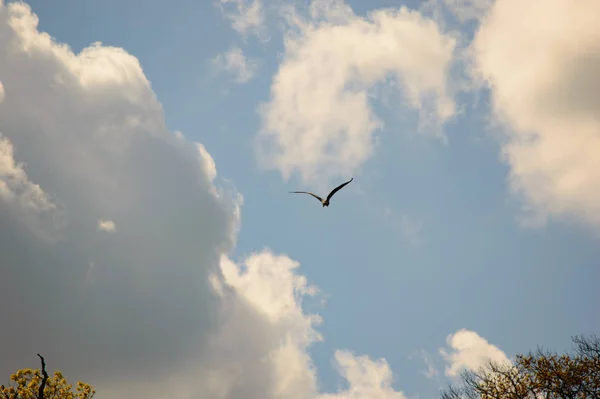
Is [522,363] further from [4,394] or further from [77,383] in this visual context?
[4,394]

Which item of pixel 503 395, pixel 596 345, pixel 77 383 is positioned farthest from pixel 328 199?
pixel 596 345

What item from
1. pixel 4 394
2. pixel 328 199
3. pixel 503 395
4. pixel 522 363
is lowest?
pixel 4 394

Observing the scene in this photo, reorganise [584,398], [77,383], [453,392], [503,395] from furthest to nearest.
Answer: [453,392] < [503,395] < [584,398] < [77,383]

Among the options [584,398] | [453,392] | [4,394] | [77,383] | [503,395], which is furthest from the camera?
[453,392]

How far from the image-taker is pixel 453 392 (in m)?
32.2

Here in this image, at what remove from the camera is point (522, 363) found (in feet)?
99.3

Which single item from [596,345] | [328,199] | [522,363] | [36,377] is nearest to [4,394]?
[36,377]

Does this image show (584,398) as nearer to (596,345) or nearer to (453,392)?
(596,345)

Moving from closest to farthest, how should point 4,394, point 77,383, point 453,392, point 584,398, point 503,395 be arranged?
point 4,394
point 77,383
point 584,398
point 503,395
point 453,392

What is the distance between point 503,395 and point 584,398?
489 centimetres

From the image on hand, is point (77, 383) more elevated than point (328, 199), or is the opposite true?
point (328, 199)

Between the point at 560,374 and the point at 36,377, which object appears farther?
the point at 560,374

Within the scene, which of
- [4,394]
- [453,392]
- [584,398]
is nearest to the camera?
[4,394]

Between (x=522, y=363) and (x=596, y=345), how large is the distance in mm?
5329
